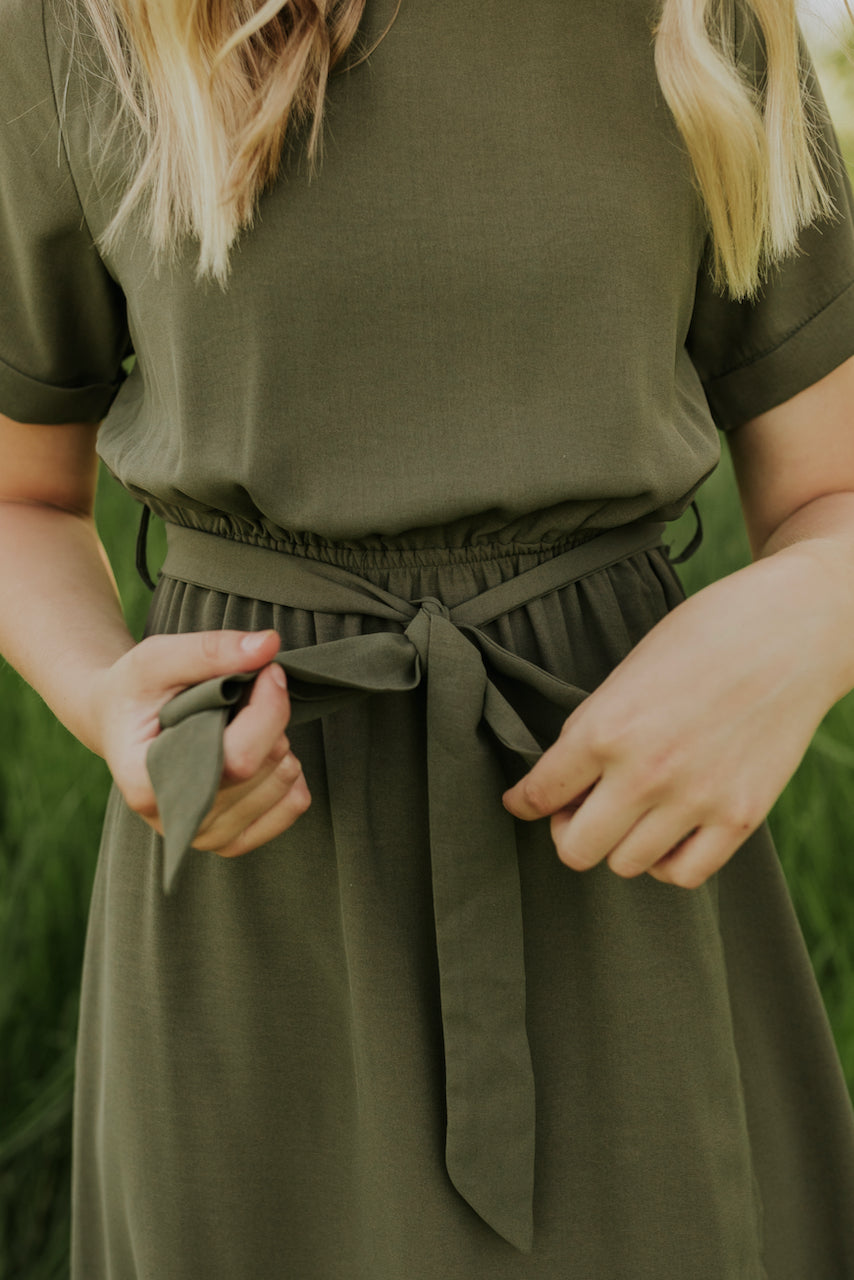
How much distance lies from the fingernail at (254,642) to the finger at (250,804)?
54 millimetres

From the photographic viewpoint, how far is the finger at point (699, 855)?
1.69 feet

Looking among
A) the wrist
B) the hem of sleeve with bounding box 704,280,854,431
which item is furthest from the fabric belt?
the hem of sleeve with bounding box 704,280,854,431

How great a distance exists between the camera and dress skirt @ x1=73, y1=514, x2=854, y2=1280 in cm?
60

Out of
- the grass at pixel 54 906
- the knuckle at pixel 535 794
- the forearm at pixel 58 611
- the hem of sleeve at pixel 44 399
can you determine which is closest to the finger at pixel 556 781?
the knuckle at pixel 535 794

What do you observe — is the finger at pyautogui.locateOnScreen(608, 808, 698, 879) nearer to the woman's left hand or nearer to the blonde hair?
the woman's left hand

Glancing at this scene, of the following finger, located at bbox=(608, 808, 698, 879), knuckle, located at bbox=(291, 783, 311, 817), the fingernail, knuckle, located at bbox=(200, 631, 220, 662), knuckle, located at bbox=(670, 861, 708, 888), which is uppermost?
the fingernail

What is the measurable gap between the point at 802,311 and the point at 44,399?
1.68 ft

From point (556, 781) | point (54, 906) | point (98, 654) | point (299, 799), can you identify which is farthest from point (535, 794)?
point (54, 906)

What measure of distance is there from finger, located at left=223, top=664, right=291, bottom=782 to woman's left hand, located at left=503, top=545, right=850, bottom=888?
5.6 inches

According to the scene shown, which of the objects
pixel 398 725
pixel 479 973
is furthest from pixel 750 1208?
pixel 398 725

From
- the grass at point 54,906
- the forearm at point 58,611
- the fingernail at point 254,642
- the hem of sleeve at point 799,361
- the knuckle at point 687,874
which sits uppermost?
the fingernail at point 254,642

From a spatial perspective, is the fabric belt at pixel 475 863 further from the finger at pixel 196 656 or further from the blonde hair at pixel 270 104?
the blonde hair at pixel 270 104

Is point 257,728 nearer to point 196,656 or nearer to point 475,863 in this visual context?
point 196,656

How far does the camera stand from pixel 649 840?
51cm
